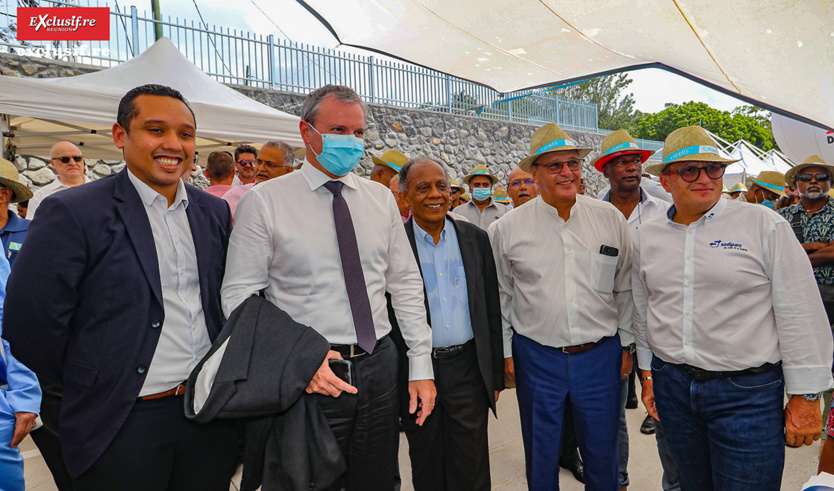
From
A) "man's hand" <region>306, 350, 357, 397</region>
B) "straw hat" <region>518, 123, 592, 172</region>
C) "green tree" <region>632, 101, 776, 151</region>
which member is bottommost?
"man's hand" <region>306, 350, 357, 397</region>

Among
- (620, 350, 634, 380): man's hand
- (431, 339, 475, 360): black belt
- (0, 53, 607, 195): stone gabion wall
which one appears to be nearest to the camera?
(431, 339, 475, 360): black belt

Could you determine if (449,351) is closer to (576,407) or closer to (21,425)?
(576,407)

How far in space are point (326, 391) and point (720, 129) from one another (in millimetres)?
50599

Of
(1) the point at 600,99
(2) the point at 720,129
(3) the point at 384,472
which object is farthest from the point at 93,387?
(2) the point at 720,129

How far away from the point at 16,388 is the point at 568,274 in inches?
95.5

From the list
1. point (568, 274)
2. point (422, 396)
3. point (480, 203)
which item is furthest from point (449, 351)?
point (480, 203)

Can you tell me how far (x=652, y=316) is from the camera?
2184 millimetres

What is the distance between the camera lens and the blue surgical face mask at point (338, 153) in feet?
6.29

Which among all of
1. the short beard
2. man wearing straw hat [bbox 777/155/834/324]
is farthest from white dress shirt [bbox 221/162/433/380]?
the short beard

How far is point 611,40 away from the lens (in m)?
2.94

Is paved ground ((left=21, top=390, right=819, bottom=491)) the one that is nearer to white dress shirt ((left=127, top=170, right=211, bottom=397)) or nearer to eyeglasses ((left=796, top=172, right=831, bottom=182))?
white dress shirt ((left=127, top=170, right=211, bottom=397))

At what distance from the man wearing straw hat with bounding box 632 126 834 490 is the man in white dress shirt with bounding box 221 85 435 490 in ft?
3.56

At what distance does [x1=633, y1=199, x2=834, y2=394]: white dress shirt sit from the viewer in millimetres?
1843

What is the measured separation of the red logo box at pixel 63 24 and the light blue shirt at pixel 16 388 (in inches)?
298
